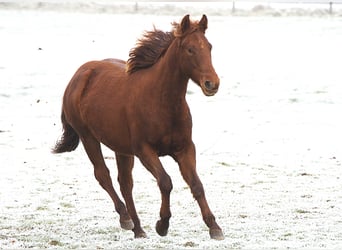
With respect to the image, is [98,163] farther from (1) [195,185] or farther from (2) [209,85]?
(2) [209,85]

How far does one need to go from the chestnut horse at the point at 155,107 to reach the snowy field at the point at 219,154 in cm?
54

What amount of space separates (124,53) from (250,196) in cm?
1792

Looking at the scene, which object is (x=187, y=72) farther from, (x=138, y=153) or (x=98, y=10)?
(x=98, y=10)

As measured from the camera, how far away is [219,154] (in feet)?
50.5

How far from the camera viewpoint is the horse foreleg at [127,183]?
356 inches

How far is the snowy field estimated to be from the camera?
922 cm

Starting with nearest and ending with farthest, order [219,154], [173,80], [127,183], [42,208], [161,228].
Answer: [173,80], [161,228], [127,183], [42,208], [219,154]

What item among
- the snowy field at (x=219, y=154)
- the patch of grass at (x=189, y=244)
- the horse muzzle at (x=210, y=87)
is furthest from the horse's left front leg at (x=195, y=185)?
the horse muzzle at (x=210, y=87)

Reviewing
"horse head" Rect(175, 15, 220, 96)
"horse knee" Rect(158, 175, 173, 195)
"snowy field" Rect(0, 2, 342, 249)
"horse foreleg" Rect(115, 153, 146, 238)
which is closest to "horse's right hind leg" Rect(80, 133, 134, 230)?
"horse foreleg" Rect(115, 153, 146, 238)

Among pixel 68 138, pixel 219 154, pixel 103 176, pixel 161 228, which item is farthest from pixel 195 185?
pixel 219 154

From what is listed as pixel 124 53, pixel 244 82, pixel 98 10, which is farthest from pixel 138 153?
pixel 98 10

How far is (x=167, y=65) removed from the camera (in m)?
8.23

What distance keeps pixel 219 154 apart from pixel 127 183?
246 inches

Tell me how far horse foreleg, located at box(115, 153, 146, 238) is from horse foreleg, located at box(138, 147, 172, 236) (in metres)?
0.71
